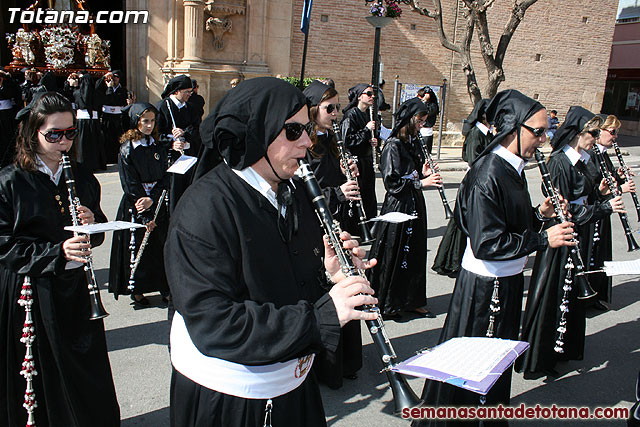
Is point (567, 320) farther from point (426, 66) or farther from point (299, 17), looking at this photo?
point (426, 66)

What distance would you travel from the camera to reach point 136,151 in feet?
17.7

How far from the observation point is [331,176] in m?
5.00

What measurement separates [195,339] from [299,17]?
50.6ft

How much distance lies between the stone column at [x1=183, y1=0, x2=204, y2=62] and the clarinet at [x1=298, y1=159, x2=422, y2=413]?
12.4m

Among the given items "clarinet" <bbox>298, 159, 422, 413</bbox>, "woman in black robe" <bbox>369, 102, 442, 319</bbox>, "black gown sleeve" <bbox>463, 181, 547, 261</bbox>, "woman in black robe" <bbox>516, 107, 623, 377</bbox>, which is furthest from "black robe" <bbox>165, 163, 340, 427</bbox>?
"woman in black robe" <bbox>369, 102, 442, 319</bbox>

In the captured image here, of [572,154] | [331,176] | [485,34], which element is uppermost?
[485,34]

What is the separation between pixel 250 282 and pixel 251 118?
571 mm

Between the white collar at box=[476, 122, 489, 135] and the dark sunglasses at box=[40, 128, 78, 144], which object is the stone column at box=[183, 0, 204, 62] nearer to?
the white collar at box=[476, 122, 489, 135]

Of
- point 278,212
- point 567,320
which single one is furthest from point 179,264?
point 567,320

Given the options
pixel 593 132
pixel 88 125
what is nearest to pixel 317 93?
pixel 593 132

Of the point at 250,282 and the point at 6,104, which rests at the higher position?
the point at 250,282

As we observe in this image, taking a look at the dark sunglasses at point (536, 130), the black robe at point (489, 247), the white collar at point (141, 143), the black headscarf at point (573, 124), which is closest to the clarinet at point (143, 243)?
the white collar at point (141, 143)

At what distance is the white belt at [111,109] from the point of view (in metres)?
12.7

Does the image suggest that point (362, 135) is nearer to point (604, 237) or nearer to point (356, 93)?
point (356, 93)
